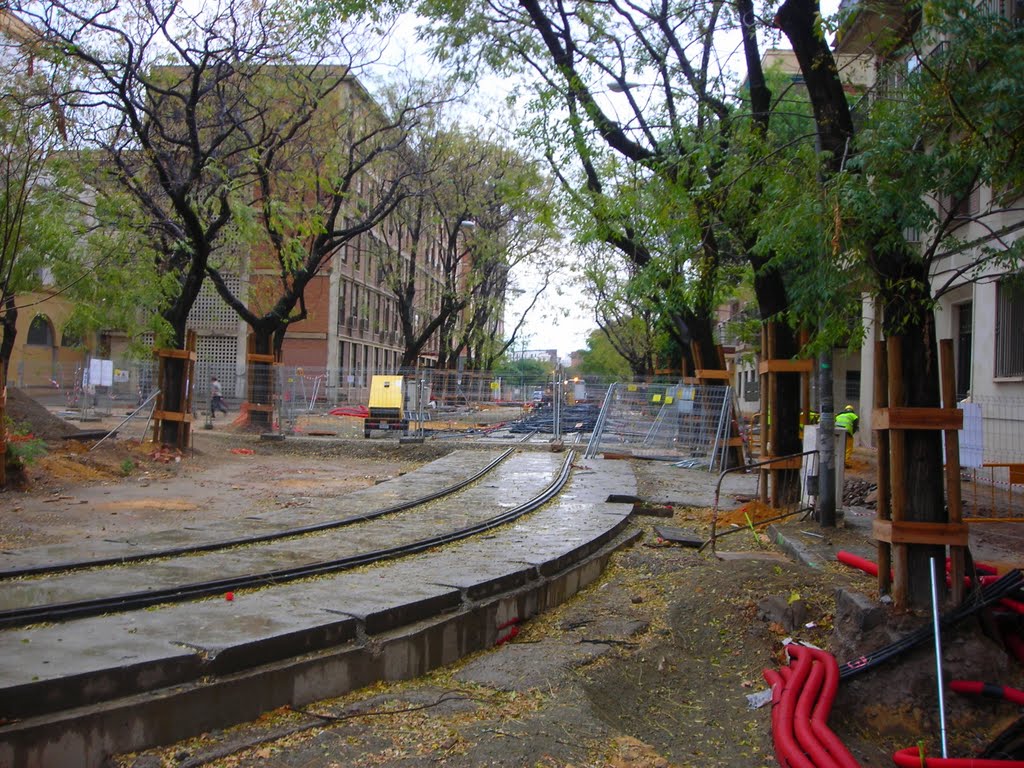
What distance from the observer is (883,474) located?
574 centimetres

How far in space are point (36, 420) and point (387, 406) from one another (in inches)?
391

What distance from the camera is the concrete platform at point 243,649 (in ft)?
Answer: 12.6

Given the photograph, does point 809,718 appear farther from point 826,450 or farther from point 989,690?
point 826,450

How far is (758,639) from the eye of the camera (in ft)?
20.8

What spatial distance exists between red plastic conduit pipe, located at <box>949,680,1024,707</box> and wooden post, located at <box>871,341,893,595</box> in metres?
0.90

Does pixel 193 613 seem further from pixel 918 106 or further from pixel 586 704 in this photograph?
pixel 918 106

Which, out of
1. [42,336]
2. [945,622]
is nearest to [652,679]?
[945,622]

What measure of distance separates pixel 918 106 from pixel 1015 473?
24.4ft

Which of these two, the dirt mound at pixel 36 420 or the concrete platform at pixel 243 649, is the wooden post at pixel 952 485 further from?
the dirt mound at pixel 36 420

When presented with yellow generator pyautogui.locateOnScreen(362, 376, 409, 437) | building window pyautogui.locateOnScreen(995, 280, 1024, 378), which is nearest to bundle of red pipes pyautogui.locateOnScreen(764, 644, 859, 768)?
building window pyautogui.locateOnScreen(995, 280, 1024, 378)

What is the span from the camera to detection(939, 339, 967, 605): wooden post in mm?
5344

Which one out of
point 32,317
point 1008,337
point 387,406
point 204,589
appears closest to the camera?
point 204,589

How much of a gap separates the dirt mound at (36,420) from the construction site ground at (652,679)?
6.16 m

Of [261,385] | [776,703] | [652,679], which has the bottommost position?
[652,679]
